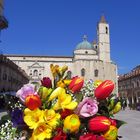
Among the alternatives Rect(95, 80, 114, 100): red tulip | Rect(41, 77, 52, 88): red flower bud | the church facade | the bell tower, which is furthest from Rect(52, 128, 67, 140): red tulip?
the bell tower

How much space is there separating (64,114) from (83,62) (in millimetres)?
74899

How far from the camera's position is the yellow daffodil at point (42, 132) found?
8.55 ft

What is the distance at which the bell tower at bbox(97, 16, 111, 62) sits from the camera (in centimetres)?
8088

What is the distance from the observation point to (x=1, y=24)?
122ft

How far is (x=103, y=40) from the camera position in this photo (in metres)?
83.1

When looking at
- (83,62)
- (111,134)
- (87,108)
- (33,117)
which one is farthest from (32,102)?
(83,62)

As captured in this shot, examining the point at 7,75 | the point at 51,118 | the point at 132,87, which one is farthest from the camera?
the point at 132,87

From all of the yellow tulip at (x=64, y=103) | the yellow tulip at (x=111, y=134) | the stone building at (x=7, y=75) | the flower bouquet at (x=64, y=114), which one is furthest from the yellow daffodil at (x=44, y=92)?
the stone building at (x=7, y=75)

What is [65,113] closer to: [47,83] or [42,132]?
[42,132]

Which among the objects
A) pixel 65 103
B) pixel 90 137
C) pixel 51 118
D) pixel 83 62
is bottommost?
pixel 90 137

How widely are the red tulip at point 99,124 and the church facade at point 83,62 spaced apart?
237ft

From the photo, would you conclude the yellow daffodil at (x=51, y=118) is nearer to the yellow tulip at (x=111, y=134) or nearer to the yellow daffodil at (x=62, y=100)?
the yellow daffodil at (x=62, y=100)

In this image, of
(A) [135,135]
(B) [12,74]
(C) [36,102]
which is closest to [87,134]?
(C) [36,102]

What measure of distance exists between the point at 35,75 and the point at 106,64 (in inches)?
601
